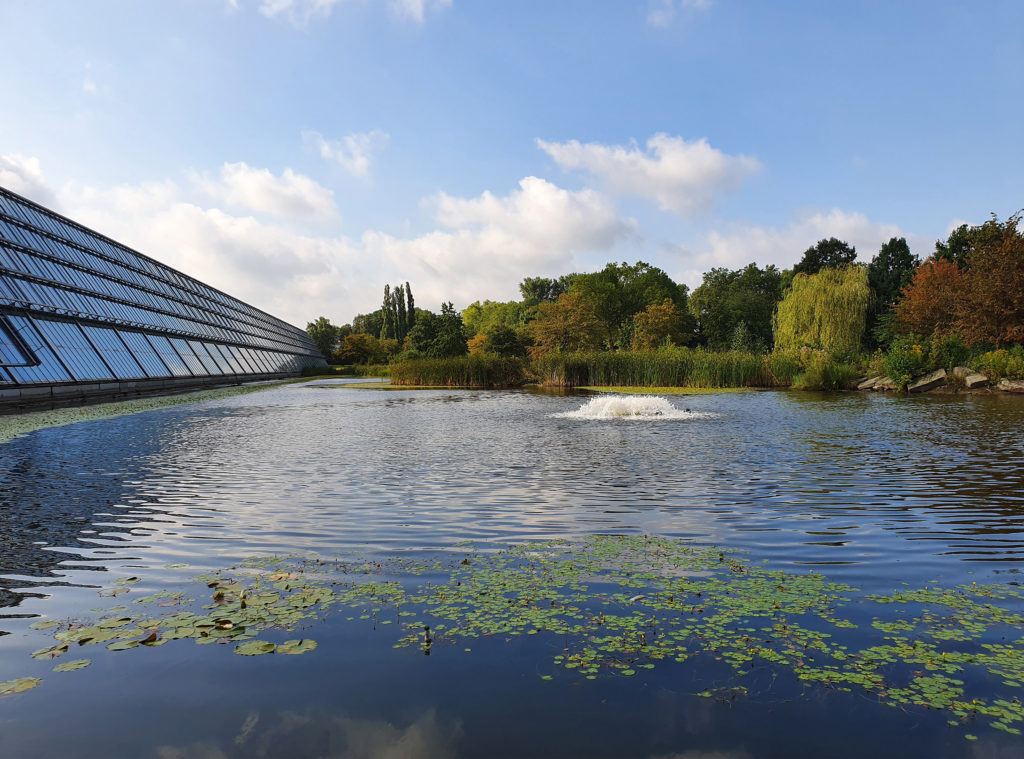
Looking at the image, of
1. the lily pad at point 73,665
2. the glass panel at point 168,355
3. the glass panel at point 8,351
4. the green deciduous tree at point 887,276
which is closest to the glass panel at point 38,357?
the glass panel at point 8,351

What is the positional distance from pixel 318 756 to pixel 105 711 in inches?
51.9

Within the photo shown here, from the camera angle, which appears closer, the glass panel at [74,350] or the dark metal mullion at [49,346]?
the dark metal mullion at [49,346]

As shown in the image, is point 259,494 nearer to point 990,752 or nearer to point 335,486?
point 335,486

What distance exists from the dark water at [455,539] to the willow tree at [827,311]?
27240 millimetres

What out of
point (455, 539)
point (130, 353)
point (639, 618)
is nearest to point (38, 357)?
point (130, 353)

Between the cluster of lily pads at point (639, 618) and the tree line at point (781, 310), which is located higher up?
the tree line at point (781, 310)

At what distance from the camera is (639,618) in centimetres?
494

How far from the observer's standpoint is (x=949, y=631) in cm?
464

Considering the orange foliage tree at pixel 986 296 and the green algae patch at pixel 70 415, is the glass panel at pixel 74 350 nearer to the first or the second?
the green algae patch at pixel 70 415

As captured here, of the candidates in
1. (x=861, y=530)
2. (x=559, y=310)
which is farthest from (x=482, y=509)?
(x=559, y=310)

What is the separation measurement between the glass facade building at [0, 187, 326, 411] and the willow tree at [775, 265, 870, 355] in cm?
3949

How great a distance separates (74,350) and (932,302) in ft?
149

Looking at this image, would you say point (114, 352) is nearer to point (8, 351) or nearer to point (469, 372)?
point (8, 351)

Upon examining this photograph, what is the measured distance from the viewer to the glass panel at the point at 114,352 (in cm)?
3322
